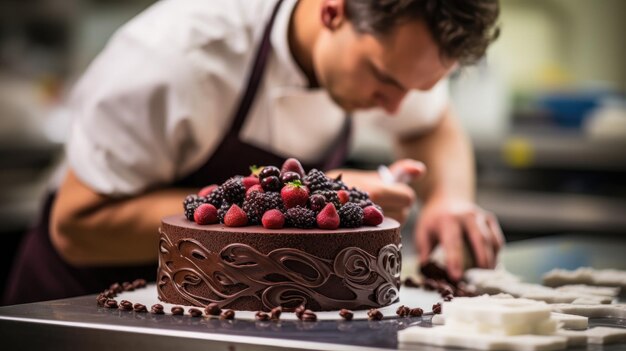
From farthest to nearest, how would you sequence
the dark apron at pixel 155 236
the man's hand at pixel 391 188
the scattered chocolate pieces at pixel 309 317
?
the dark apron at pixel 155 236, the man's hand at pixel 391 188, the scattered chocolate pieces at pixel 309 317

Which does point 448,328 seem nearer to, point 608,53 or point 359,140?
point 359,140

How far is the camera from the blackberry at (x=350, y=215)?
1.77 metres

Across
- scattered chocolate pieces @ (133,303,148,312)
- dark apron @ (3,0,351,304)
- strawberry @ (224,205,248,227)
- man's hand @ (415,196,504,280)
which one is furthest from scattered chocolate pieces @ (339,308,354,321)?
dark apron @ (3,0,351,304)

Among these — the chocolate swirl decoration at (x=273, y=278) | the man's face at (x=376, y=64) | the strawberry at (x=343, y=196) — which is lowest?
the chocolate swirl decoration at (x=273, y=278)

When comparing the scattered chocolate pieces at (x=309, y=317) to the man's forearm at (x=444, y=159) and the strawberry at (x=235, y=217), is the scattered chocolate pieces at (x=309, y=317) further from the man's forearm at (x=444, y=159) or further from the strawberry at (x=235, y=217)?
the man's forearm at (x=444, y=159)

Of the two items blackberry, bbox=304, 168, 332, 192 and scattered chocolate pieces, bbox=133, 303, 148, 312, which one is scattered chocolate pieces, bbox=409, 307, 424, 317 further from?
scattered chocolate pieces, bbox=133, 303, 148, 312

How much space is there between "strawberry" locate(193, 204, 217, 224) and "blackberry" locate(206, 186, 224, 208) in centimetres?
2

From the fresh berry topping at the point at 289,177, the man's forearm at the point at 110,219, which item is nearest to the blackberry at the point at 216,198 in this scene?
the fresh berry topping at the point at 289,177

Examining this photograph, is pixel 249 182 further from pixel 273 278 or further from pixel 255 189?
pixel 273 278

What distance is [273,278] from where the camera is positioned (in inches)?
67.1

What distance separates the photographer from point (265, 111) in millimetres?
2633

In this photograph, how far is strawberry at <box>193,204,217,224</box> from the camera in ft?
5.81

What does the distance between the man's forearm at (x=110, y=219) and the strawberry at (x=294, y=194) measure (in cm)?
66

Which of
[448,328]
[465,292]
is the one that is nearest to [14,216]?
[465,292]
